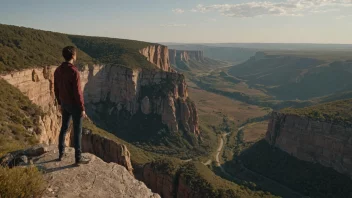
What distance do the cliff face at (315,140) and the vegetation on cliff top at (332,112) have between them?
121 centimetres

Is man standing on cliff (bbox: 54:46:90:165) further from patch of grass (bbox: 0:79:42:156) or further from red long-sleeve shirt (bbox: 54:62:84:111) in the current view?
patch of grass (bbox: 0:79:42:156)

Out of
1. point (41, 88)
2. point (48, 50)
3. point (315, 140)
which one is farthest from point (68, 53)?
point (315, 140)

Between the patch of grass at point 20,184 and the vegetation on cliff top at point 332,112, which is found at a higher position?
the patch of grass at point 20,184

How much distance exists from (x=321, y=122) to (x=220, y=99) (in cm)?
11195

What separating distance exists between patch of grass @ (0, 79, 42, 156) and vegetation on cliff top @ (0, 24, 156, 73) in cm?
820

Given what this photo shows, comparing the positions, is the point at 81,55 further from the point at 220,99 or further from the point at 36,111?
the point at 220,99

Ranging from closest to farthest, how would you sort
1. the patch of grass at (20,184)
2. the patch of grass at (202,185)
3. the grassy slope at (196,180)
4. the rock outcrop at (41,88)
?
the patch of grass at (20,184)
the rock outcrop at (41,88)
the patch of grass at (202,185)
the grassy slope at (196,180)

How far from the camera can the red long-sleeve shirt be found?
9875 mm

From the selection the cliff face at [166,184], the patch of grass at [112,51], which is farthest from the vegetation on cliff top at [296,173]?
the patch of grass at [112,51]

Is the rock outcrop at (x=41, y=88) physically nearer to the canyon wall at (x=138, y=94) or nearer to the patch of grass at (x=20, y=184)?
the canyon wall at (x=138, y=94)

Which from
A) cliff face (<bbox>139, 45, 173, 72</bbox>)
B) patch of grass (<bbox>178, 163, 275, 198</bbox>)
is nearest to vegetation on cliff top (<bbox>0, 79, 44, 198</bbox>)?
patch of grass (<bbox>178, 163, 275, 198</bbox>)

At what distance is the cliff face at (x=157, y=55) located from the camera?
10419cm

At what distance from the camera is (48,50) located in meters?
61.4

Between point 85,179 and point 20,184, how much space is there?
2743 mm
